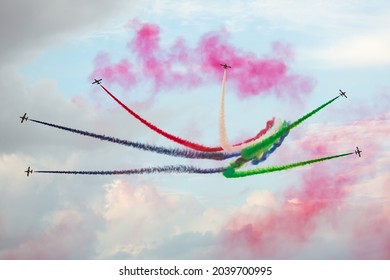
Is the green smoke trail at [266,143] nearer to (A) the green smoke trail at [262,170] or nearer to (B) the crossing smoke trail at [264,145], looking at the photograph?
(B) the crossing smoke trail at [264,145]

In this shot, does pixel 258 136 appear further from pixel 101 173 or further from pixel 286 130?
pixel 101 173

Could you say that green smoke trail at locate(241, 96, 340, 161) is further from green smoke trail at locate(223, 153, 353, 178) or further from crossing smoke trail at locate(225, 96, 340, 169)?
green smoke trail at locate(223, 153, 353, 178)

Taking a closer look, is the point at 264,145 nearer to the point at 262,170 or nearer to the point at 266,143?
the point at 266,143

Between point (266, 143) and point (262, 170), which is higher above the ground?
point (266, 143)

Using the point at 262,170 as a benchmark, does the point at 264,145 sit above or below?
above

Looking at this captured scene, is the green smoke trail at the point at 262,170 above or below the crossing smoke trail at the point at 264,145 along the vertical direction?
below

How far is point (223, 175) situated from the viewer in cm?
6625

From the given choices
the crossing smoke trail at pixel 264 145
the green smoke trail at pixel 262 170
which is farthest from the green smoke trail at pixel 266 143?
the green smoke trail at pixel 262 170

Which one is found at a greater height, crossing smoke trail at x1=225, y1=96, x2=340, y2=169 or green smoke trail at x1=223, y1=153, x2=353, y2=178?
crossing smoke trail at x1=225, y1=96, x2=340, y2=169

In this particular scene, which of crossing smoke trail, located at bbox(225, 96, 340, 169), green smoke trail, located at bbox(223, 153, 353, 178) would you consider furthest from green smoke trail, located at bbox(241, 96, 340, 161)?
green smoke trail, located at bbox(223, 153, 353, 178)

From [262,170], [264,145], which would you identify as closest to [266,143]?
[264,145]
